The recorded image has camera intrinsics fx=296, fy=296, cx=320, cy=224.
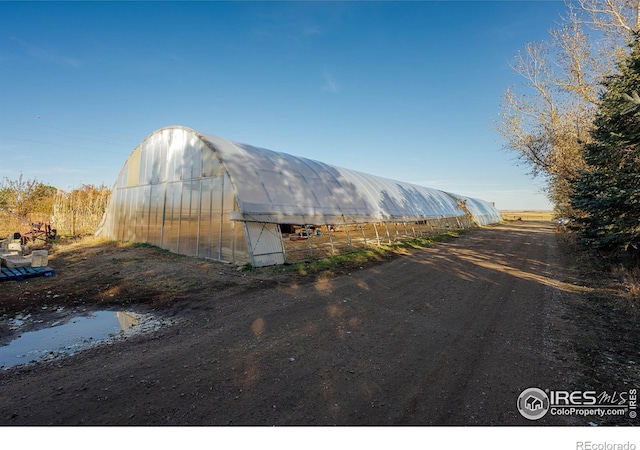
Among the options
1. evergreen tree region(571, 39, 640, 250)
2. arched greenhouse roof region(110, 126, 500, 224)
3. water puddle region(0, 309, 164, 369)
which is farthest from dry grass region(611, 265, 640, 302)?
water puddle region(0, 309, 164, 369)

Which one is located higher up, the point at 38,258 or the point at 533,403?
the point at 38,258

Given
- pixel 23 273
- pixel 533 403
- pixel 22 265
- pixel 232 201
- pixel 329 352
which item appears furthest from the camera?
pixel 232 201

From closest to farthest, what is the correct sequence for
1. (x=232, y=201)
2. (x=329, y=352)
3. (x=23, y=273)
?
1. (x=329, y=352)
2. (x=23, y=273)
3. (x=232, y=201)

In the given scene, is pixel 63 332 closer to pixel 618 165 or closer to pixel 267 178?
pixel 267 178

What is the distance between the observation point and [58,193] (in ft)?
83.8

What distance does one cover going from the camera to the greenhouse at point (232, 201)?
12.4 m

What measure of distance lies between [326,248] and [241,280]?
6559mm

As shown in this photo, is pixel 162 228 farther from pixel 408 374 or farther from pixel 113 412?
pixel 408 374

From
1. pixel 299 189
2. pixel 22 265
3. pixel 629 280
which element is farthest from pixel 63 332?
pixel 629 280

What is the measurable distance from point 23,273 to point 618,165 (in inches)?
816

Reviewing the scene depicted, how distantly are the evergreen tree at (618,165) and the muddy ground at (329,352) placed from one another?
1.91 metres

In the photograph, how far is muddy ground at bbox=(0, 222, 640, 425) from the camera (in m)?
3.45

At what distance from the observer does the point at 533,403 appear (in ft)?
11.8
